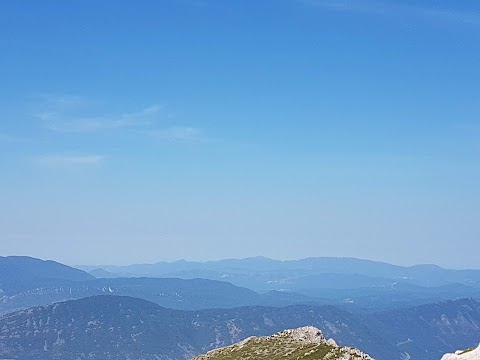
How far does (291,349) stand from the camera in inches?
4582

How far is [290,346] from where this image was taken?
119562 millimetres

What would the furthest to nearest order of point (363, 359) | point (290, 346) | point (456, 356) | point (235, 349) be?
point (235, 349) < point (290, 346) < point (363, 359) < point (456, 356)

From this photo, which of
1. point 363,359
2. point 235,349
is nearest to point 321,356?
point 363,359

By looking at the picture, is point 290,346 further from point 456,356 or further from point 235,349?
point 456,356

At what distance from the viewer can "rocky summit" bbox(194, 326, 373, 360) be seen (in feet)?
324

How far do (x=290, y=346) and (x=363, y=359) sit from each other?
26.7 meters

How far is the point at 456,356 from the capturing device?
61.7m

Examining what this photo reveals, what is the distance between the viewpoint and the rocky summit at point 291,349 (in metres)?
98.8

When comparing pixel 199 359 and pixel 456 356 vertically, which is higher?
pixel 456 356

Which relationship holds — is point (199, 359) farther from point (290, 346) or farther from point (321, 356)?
point (321, 356)

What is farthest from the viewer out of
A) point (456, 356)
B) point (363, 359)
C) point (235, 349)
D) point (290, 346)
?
point (235, 349)

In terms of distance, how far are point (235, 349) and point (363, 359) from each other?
40.9 metres

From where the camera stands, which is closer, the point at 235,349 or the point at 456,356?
the point at 456,356

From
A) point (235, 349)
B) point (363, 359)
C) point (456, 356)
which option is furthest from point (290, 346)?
point (456, 356)
